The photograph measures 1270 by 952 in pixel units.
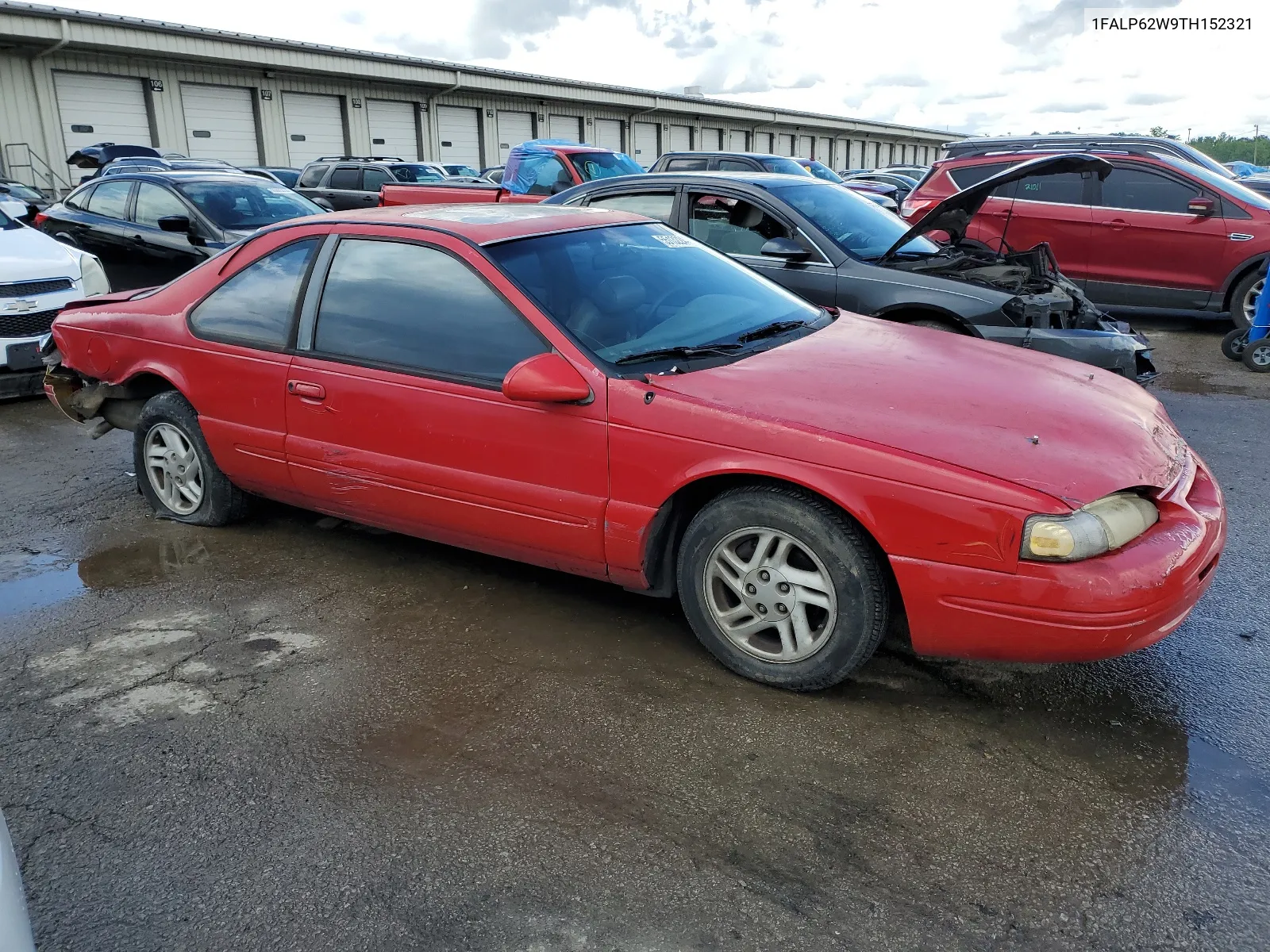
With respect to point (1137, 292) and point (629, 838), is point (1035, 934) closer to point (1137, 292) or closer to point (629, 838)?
point (629, 838)

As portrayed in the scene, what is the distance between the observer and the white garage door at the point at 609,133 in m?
39.1

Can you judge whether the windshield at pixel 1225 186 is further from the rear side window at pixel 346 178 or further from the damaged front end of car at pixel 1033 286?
the rear side window at pixel 346 178

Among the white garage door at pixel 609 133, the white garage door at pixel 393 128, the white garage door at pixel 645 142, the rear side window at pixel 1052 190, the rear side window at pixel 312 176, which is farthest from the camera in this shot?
the white garage door at pixel 645 142

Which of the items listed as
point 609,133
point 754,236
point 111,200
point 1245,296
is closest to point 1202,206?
point 1245,296

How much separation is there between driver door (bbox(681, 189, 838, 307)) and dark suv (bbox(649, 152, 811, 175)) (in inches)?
259

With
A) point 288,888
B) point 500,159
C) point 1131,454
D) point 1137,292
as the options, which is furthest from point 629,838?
point 500,159

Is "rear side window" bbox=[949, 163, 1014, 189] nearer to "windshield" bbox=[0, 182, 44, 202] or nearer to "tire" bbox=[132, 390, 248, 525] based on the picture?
"tire" bbox=[132, 390, 248, 525]

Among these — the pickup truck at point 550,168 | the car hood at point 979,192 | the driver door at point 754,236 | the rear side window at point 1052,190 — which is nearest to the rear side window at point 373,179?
the pickup truck at point 550,168

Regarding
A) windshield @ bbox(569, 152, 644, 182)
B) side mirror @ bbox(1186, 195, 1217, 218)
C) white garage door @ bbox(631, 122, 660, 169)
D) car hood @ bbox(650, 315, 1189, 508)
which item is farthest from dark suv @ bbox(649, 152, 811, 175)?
white garage door @ bbox(631, 122, 660, 169)

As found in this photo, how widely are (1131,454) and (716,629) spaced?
1.42 metres

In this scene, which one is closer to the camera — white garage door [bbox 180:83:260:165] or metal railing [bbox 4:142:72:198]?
metal railing [bbox 4:142:72:198]

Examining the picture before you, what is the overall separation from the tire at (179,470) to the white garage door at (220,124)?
2366cm

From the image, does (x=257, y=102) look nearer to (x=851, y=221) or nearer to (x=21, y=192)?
(x=21, y=192)

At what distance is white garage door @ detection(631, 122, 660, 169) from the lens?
135 ft
